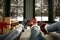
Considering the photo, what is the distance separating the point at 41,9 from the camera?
279cm

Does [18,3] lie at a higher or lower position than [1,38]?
higher

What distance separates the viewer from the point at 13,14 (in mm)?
2736

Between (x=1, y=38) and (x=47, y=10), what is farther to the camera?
(x=47, y=10)

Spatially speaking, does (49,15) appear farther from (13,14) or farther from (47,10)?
(13,14)

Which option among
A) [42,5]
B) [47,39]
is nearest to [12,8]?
[42,5]

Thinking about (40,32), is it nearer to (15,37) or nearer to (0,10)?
(15,37)

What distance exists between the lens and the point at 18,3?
2.81 m

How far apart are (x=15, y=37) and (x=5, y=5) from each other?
1.72 meters

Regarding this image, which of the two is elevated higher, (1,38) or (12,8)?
(12,8)

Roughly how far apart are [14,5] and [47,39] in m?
1.79

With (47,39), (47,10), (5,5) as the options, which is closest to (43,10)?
(47,10)

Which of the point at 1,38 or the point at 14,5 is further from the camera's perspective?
the point at 14,5

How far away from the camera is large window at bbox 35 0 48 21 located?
2.76m

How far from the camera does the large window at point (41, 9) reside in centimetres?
276
